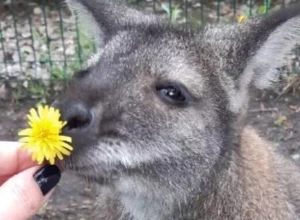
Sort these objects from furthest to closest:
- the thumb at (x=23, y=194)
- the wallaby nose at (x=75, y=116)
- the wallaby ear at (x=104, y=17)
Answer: the wallaby ear at (x=104, y=17)
the wallaby nose at (x=75, y=116)
the thumb at (x=23, y=194)

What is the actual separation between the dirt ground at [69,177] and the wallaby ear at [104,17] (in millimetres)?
1526

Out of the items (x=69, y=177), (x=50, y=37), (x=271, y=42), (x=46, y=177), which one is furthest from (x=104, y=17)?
(x=50, y=37)

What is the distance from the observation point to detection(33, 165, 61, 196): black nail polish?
117 inches

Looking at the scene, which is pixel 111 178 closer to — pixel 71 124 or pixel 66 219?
pixel 71 124

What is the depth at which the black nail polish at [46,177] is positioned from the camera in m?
2.97

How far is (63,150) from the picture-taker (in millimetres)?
3107

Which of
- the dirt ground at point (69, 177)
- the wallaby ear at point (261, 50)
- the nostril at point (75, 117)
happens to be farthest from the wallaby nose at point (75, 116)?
the dirt ground at point (69, 177)

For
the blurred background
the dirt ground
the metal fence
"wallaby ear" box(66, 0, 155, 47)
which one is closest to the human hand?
"wallaby ear" box(66, 0, 155, 47)

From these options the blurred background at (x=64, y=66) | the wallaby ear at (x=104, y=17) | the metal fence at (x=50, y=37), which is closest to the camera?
the wallaby ear at (x=104, y=17)

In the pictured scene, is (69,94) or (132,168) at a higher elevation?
(69,94)

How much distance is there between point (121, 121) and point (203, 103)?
0.41 meters

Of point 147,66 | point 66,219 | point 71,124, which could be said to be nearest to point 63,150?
point 71,124

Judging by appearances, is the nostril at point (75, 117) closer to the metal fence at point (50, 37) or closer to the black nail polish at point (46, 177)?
the black nail polish at point (46, 177)

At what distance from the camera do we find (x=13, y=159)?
3193 millimetres
